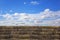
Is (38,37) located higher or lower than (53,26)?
lower

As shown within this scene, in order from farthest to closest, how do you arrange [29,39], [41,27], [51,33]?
[41,27] → [51,33] → [29,39]

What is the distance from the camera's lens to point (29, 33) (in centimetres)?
266

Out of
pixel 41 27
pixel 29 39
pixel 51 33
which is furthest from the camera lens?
pixel 41 27

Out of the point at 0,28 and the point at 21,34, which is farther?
the point at 0,28

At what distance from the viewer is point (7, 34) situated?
259 centimetres

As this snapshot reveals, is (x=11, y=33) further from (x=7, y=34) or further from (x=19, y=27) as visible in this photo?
(x=19, y=27)

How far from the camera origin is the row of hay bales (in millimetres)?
2541

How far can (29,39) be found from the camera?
99.0 inches

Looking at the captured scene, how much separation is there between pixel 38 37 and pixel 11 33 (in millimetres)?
606

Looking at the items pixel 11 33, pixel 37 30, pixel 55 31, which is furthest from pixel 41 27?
pixel 11 33

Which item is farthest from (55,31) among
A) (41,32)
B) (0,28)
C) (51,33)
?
(0,28)

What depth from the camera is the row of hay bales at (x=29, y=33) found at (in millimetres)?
2541

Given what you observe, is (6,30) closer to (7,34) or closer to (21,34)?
(7,34)

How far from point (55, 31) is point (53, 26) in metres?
0.16
